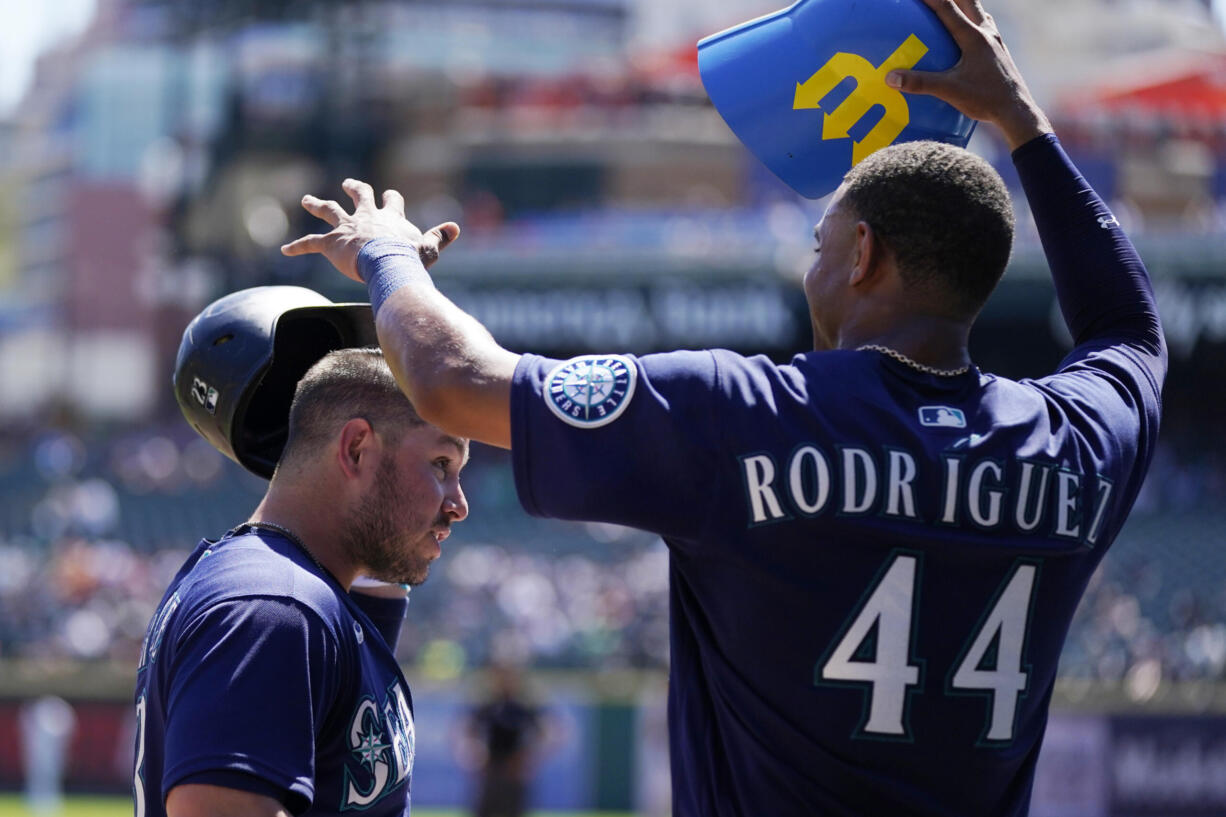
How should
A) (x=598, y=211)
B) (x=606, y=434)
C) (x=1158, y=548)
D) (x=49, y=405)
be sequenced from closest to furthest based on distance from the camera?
1. (x=606, y=434)
2. (x=1158, y=548)
3. (x=598, y=211)
4. (x=49, y=405)

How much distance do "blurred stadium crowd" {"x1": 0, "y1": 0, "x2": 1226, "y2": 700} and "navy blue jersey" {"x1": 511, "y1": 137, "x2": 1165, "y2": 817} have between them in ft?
37.8

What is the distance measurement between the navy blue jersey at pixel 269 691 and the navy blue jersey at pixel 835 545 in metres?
0.54

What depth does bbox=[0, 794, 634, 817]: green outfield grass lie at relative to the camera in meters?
15.4

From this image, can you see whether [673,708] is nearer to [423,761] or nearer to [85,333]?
[423,761]

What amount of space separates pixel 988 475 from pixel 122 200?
159 ft

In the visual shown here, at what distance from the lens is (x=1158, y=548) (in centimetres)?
2180

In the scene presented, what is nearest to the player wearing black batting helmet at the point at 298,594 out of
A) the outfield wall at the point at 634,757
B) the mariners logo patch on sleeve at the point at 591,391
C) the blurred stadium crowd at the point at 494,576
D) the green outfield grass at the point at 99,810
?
the mariners logo patch on sleeve at the point at 591,391

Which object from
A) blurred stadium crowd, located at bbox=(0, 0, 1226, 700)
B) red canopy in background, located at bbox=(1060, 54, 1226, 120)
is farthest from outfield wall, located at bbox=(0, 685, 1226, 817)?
red canopy in background, located at bbox=(1060, 54, 1226, 120)

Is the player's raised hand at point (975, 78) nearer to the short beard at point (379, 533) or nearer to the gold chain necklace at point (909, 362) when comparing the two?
the gold chain necklace at point (909, 362)

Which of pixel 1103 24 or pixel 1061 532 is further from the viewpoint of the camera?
pixel 1103 24

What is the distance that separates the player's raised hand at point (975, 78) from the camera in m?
2.49

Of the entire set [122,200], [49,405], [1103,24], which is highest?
[1103,24]

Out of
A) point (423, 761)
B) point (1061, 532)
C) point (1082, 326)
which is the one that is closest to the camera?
point (1061, 532)

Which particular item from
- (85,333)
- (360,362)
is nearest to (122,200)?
(85,333)
